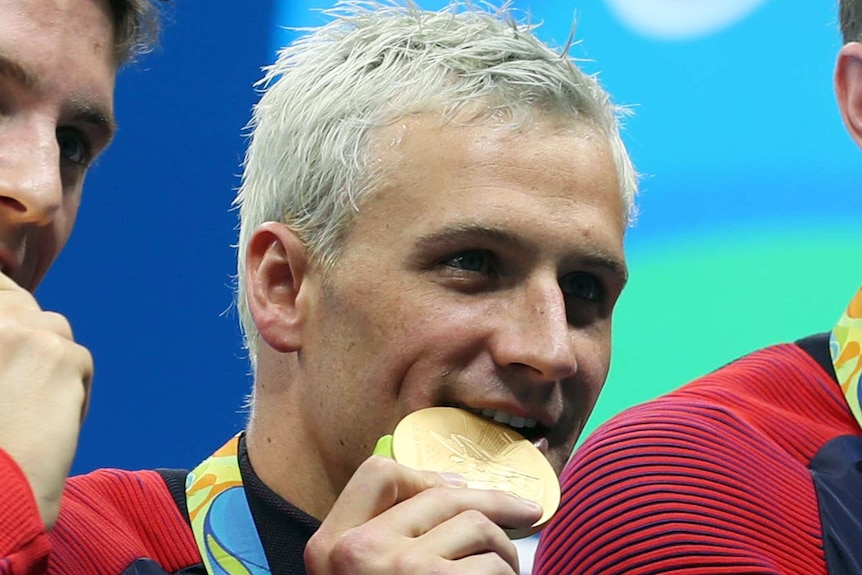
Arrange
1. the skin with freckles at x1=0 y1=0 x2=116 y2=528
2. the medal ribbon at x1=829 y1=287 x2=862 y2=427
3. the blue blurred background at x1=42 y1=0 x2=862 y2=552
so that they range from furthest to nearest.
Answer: the blue blurred background at x1=42 y1=0 x2=862 y2=552
the medal ribbon at x1=829 y1=287 x2=862 y2=427
the skin with freckles at x1=0 y1=0 x2=116 y2=528

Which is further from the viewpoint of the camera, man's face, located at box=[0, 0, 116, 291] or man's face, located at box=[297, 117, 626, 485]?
man's face, located at box=[297, 117, 626, 485]

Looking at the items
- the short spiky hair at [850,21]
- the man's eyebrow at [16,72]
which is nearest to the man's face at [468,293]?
the man's eyebrow at [16,72]

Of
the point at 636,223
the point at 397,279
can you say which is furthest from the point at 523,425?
the point at 636,223

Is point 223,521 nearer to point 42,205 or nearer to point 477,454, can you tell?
point 477,454

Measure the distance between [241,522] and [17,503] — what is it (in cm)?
56

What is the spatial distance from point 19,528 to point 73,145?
0.64 metres

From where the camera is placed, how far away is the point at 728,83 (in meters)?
3.22

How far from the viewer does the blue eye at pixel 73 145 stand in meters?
1.95

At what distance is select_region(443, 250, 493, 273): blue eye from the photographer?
196cm

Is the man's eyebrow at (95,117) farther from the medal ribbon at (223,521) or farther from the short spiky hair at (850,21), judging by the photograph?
the short spiky hair at (850,21)

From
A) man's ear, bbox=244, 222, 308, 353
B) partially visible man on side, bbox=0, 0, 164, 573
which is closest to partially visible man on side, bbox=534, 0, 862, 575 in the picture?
man's ear, bbox=244, 222, 308, 353

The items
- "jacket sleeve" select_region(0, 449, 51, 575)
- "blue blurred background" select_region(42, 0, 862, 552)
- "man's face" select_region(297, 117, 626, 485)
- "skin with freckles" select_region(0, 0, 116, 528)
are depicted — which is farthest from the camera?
"blue blurred background" select_region(42, 0, 862, 552)

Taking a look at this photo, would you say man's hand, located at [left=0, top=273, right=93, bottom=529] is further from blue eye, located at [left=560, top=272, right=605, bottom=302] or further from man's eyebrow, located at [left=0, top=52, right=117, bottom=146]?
blue eye, located at [left=560, top=272, right=605, bottom=302]

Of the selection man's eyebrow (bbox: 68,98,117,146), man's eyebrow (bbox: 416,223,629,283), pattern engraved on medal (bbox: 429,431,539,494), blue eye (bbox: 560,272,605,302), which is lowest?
pattern engraved on medal (bbox: 429,431,539,494)
